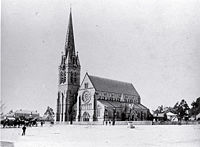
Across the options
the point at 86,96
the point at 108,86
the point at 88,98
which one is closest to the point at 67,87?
the point at 86,96

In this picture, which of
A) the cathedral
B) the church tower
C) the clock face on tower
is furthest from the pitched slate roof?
the church tower

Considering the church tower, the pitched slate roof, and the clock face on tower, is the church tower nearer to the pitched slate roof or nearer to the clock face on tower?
the clock face on tower

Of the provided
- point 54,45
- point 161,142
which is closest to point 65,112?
point 54,45

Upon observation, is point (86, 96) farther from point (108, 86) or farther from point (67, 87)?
point (108, 86)

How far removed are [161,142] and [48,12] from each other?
6261 millimetres

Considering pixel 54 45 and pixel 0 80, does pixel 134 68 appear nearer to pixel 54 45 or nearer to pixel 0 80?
pixel 54 45

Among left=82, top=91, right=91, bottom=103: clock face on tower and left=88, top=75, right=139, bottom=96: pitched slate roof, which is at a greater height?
left=88, top=75, right=139, bottom=96: pitched slate roof

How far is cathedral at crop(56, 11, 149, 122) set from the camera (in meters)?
39.3

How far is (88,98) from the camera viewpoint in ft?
135

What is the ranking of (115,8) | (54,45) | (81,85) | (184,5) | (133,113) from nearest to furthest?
(184,5)
(115,8)
(54,45)
(133,113)
(81,85)

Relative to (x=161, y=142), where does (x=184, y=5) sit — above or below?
above

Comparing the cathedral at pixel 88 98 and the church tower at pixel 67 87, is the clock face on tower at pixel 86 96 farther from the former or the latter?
the church tower at pixel 67 87

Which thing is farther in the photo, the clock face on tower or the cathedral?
the clock face on tower

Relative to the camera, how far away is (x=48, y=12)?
37.1 feet
